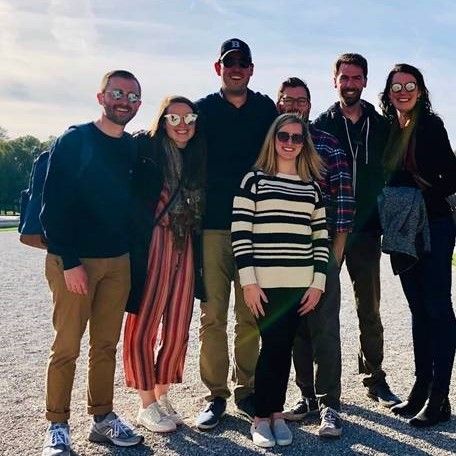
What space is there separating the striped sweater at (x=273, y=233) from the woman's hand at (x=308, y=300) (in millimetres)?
38

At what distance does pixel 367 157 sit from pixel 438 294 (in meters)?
1.22

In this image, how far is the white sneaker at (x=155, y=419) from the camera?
429 cm

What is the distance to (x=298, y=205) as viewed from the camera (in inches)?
158

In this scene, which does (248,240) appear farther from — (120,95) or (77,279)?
(120,95)

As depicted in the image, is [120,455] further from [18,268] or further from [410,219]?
[18,268]

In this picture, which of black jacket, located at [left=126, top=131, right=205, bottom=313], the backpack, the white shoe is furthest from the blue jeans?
the backpack

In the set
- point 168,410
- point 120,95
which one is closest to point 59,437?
point 168,410

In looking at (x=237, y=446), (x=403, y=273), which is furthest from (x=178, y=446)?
(x=403, y=273)

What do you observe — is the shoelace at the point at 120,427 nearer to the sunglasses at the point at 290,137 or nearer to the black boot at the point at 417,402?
the black boot at the point at 417,402

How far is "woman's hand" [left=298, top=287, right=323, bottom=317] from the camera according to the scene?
13.2ft

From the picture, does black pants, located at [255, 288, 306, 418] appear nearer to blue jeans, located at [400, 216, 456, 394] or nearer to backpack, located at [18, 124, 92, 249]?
blue jeans, located at [400, 216, 456, 394]

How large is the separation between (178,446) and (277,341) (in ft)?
3.29

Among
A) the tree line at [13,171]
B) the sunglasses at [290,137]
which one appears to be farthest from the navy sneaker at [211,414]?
the tree line at [13,171]

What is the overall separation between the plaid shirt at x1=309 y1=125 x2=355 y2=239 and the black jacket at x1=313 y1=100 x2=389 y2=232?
0.98 feet
